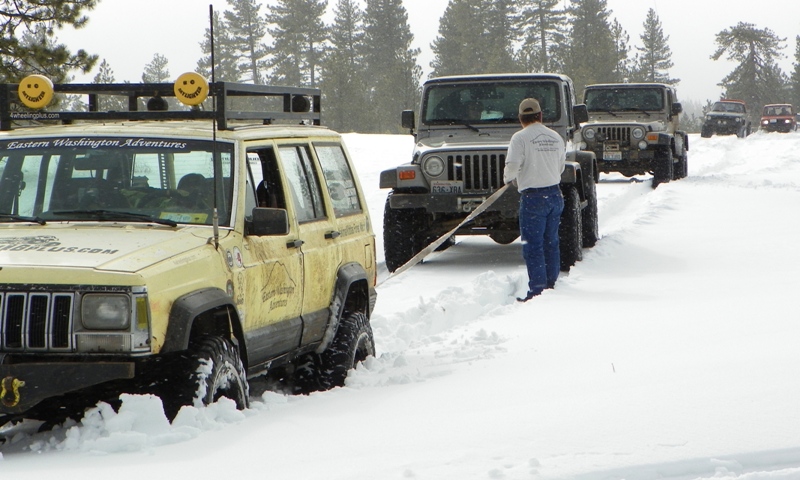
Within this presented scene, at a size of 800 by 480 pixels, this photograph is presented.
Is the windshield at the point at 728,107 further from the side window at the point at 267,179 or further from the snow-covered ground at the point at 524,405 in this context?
the side window at the point at 267,179

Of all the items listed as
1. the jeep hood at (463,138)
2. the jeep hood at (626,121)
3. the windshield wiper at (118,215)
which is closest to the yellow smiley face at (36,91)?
the windshield wiper at (118,215)

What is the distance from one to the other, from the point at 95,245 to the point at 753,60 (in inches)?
3237

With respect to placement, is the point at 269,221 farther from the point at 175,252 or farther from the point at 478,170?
the point at 478,170

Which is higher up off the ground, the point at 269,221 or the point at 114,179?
the point at 114,179

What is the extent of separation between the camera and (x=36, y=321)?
3.87m

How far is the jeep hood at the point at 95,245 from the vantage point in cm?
394

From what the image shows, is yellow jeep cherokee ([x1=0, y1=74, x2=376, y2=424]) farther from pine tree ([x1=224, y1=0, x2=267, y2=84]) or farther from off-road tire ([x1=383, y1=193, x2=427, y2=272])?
pine tree ([x1=224, y1=0, x2=267, y2=84])

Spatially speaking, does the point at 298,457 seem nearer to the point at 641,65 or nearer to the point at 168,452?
the point at 168,452

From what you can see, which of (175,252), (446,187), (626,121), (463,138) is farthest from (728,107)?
(175,252)

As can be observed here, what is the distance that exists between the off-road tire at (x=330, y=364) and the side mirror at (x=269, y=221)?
1064mm

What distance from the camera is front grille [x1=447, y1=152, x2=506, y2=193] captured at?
10.5 metres

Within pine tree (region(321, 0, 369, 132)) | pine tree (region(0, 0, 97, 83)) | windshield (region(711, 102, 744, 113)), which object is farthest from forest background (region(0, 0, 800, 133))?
pine tree (region(0, 0, 97, 83))

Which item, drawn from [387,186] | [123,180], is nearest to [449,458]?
[123,180]

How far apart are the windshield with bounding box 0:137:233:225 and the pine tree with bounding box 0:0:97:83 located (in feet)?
54.1
